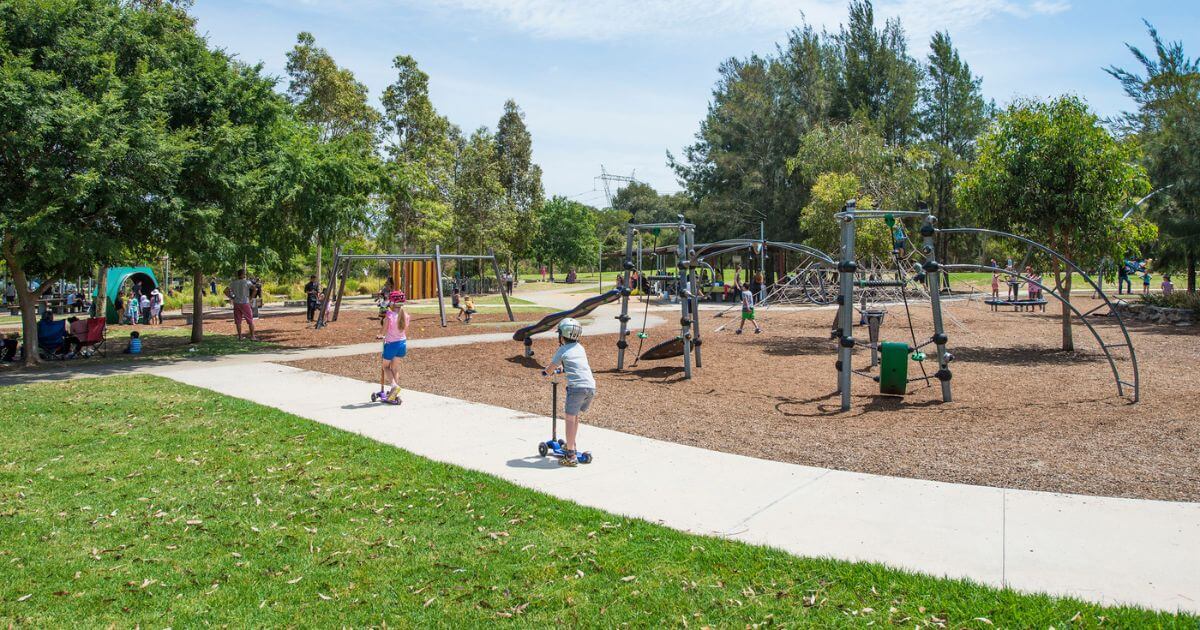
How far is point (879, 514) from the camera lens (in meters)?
6.09

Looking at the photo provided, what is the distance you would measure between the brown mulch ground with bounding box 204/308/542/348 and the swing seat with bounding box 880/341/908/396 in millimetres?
13042

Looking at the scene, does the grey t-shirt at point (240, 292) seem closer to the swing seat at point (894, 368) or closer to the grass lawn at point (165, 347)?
the grass lawn at point (165, 347)

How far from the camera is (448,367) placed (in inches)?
595

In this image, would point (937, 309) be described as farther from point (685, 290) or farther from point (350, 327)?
point (350, 327)

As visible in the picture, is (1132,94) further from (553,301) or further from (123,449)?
(123,449)

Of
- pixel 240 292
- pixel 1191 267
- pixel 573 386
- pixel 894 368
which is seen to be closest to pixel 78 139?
pixel 240 292

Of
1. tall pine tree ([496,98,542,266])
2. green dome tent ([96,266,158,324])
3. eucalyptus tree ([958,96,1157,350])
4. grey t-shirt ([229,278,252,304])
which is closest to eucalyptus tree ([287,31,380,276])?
green dome tent ([96,266,158,324])

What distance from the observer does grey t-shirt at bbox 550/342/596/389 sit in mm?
7730

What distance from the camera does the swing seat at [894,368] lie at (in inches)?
449

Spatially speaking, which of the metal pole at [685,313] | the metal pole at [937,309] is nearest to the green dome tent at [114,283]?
the metal pole at [685,313]

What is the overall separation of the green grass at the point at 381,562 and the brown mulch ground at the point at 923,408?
113 inches

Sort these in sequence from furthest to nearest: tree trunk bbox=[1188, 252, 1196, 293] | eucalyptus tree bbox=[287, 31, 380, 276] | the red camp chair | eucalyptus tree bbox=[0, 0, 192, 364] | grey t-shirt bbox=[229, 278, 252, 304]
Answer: eucalyptus tree bbox=[287, 31, 380, 276] → tree trunk bbox=[1188, 252, 1196, 293] → grey t-shirt bbox=[229, 278, 252, 304] → the red camp chair → eucalyptus tree bbox=[0, 0, 192, 364]

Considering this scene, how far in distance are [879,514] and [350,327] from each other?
2076 centimetres

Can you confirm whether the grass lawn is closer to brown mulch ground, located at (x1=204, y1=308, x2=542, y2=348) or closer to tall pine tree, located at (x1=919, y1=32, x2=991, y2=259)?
brown mulch ground, located at (x1=204, y1=308, x2=542, y2=348)
